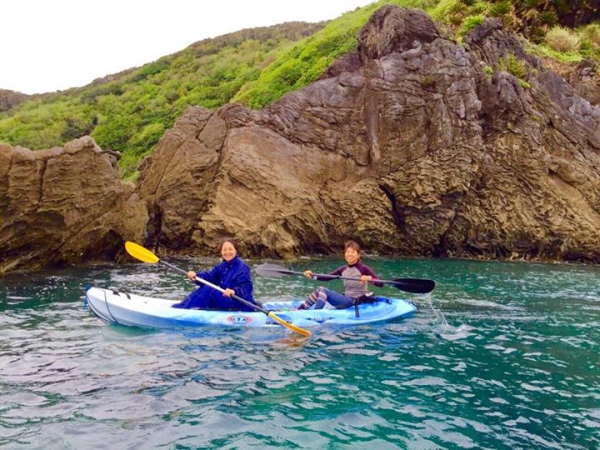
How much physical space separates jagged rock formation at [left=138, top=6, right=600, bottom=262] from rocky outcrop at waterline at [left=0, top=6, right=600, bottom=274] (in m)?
0.04

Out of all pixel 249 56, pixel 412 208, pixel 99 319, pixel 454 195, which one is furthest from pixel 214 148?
pixel 249 56

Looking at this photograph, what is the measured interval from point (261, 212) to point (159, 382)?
1249 centimetres

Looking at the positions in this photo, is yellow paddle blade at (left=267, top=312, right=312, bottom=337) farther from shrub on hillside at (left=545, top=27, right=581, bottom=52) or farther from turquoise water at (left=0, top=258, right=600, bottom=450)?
shrub on hillside at (left=545, top=27, right=581, bottom=52)

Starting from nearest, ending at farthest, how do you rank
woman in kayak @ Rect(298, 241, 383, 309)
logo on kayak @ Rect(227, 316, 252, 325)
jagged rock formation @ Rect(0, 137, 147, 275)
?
logo on kayak @ Rect(227, 316, 252, 325)
woman in kayak @ Rect(298, 241, 383, 309)
jagged rock formation @ Rect(0, 137, 147, 275)

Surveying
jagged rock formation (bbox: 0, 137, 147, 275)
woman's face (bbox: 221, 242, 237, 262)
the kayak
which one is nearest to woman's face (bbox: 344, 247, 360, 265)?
the kayak

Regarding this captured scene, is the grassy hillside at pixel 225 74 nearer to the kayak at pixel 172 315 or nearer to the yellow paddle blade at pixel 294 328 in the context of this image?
the kayak at pixel 172 315

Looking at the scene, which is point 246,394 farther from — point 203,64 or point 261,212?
point 203,64

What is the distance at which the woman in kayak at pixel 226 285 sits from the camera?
9.01m

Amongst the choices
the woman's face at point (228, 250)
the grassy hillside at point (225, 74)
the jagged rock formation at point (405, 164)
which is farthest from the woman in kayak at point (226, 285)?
the grassy hillside at point (225, 74)

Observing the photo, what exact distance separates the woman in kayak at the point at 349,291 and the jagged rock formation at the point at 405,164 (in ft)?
28.3

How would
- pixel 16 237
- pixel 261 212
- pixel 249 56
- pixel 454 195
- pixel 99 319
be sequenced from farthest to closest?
pixel 249 56, pixel 454 195, pixel 261 212, pixel 16 237, pixel 99 319

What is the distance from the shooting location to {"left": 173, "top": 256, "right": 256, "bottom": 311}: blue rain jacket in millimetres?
9047

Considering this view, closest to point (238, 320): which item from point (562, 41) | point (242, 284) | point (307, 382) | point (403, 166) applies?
point (242, 284)

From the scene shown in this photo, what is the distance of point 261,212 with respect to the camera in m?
18.3
